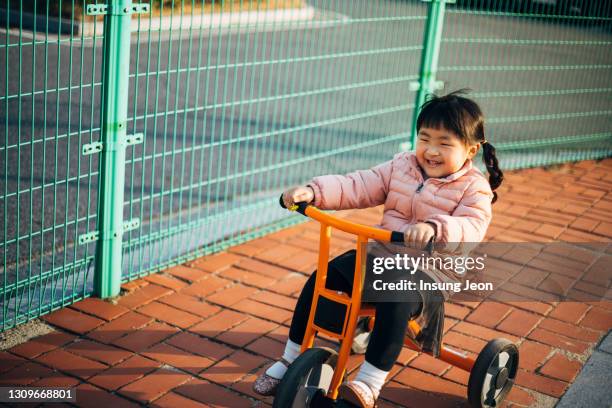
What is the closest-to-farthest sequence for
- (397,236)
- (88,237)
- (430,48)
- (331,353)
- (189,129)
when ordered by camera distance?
1. (397,236)
2. (331,353)
3. (88,237)
4. (430,48)
5. (189,129)

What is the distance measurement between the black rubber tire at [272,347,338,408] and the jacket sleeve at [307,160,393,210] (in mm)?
636

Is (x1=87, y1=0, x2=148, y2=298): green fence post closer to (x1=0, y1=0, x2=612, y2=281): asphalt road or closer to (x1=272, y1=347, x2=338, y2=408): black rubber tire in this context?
(x1=0, y1=0, x2=612, y2=281): asphalt road

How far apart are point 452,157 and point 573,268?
2.05m

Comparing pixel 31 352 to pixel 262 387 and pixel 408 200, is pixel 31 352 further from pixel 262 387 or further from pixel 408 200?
pixel 408 200

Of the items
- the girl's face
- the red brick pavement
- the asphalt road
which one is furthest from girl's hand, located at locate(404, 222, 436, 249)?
the asphalt road

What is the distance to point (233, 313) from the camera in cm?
392

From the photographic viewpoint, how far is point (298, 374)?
107 inches

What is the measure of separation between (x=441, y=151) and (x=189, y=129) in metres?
4.30

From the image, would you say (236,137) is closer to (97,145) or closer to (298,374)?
(97,145)

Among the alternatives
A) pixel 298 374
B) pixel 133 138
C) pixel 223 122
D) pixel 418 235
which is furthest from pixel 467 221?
pixel 223 122

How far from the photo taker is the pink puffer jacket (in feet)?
9.92

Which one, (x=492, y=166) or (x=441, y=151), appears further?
(x=492, y=166)

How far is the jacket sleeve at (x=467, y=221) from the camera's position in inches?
111

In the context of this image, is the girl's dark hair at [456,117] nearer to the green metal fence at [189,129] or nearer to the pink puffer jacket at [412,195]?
the pink puffer jacket at [412,195]
